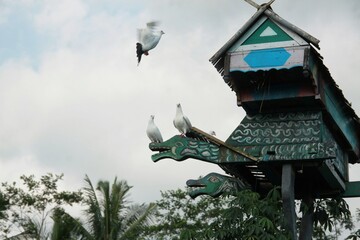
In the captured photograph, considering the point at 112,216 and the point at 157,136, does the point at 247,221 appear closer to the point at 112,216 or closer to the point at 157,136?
the point at 157,136

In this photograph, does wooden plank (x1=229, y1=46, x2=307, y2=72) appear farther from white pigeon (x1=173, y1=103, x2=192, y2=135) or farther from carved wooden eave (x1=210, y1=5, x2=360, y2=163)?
white pigeon (x1=173, y1=103, x2=192, y2=135)

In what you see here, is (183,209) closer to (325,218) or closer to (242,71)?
(325,218)

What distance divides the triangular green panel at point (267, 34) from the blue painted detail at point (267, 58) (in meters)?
0.15

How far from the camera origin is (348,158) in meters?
11.2

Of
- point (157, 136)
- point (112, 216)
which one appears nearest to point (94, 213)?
point (112, 216)

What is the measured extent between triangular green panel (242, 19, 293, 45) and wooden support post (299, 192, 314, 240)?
212 centimetres

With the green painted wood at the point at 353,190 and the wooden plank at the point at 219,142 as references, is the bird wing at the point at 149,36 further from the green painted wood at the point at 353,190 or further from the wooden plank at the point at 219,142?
the green painted wood at the point at 353,190

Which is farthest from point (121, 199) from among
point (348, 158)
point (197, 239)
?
point (197, 239)

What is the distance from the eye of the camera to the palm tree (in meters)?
14.7

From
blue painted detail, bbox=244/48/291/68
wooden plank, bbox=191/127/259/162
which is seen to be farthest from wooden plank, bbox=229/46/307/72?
wooden plank, bbox=191/127/259/162

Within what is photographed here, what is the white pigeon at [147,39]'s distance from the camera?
9.33 m

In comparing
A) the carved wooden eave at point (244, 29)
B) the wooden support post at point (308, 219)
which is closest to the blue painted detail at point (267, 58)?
the carved wooden eave at point (244, 29)

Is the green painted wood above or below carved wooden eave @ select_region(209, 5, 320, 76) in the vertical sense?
below

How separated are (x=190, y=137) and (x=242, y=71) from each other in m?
1.14
